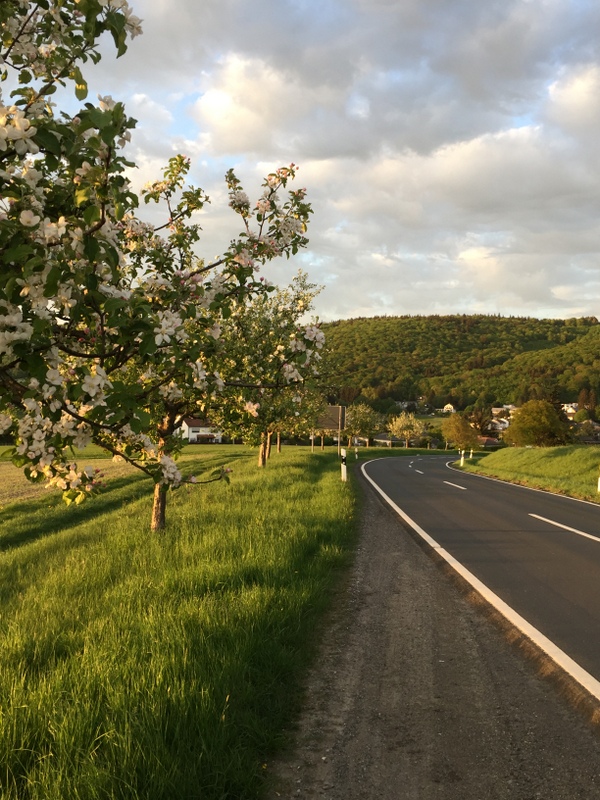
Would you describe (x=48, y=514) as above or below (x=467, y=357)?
below

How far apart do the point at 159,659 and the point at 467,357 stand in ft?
448

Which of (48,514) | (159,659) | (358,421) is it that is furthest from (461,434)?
(159,659)

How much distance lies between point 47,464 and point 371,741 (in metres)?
2.63

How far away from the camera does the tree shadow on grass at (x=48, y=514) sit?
1544 cm

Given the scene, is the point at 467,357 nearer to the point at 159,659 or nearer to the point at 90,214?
the point at 159,659

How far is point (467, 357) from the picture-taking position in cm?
13412

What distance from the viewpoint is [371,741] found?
142 inches

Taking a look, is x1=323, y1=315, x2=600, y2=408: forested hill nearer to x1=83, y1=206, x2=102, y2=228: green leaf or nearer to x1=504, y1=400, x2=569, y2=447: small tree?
x1=504, y1=400, x2=569, y2=447: small tree

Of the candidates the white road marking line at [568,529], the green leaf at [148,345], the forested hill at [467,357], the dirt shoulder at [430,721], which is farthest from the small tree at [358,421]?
the green leaf at [148,345]

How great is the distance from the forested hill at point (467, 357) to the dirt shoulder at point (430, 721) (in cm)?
8950

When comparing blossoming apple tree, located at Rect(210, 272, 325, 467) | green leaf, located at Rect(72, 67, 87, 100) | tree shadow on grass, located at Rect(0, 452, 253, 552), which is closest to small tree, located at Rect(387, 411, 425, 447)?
tree shadow on grass, located at Rect(0, 452, 253, 552)

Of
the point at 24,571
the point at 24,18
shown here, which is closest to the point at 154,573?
the point at 24,571

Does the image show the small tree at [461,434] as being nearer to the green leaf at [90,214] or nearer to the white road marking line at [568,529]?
the white road marking line at [568,529]

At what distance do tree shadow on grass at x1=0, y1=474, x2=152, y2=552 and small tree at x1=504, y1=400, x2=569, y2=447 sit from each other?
29250mm
